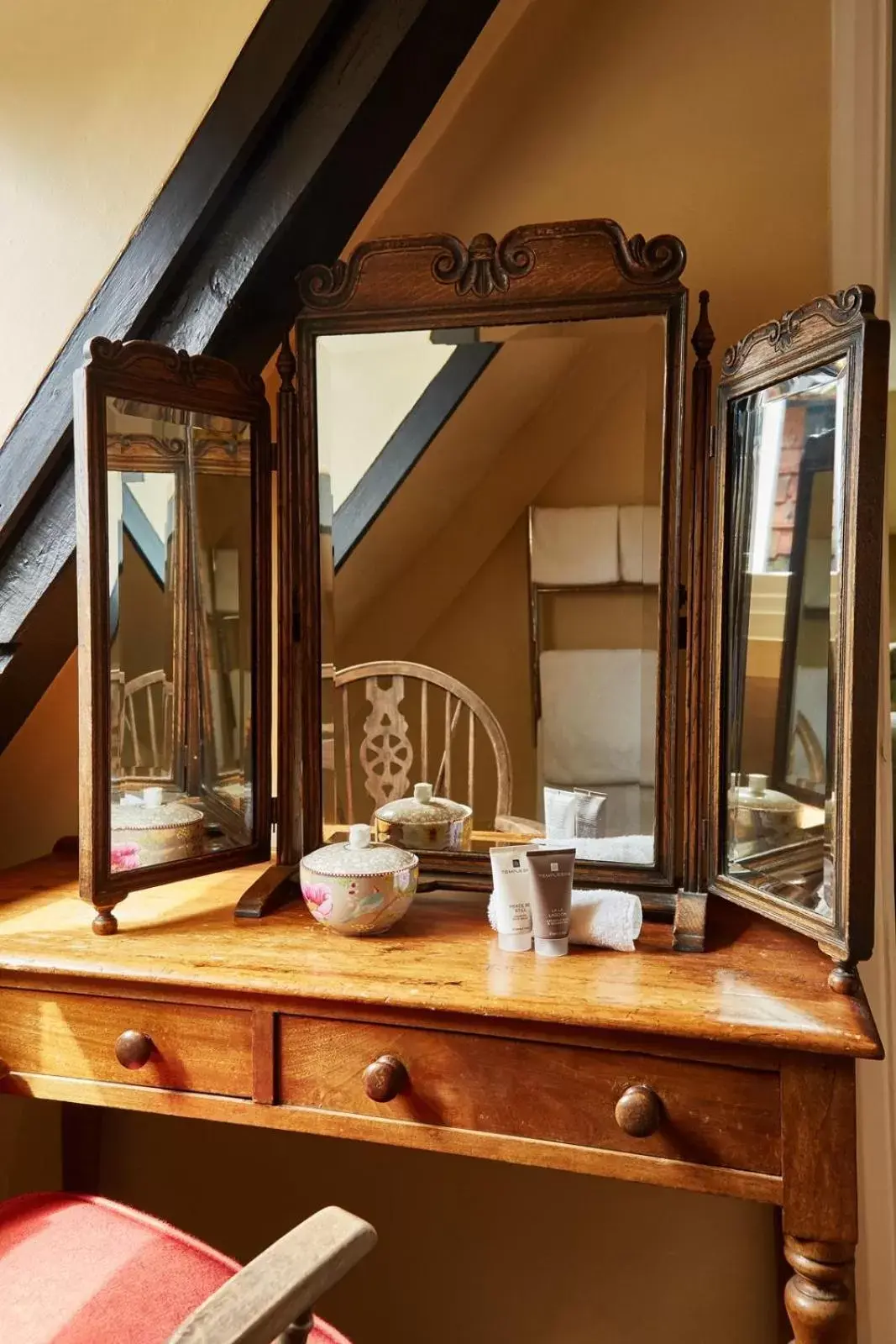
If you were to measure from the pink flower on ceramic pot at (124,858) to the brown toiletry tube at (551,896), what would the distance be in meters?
0.49

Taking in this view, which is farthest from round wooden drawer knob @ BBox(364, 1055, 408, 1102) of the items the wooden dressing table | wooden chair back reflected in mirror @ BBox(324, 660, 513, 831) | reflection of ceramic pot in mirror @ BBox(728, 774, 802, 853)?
reflection of ceramic pot in mirror @ BBox(728, 774, 802, 853)

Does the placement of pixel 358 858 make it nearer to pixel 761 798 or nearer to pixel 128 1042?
pixel 128 1042

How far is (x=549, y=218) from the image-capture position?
1.45 m

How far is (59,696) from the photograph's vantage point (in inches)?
63.1

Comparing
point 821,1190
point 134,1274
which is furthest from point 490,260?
point 134,1274

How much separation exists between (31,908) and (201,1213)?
736 millimetres

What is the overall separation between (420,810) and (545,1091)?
0.43 metres

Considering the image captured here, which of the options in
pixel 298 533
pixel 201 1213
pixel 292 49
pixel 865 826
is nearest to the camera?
pixel 865 826

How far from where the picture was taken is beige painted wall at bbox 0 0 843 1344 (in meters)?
1.36

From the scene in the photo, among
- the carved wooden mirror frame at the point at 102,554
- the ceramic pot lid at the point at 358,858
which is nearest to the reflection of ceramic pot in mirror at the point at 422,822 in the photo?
the ceramic pot lid at the point at 358,858

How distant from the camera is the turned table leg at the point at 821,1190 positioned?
93cm

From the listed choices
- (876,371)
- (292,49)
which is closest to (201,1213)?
(876,371)

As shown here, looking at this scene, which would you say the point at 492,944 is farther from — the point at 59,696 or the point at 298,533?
the point at 59,696

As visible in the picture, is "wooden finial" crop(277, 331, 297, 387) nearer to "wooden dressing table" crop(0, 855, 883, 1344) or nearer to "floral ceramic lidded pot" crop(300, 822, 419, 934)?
"floral ceramic lidded pot" crop(300, 822, 419, 934)
